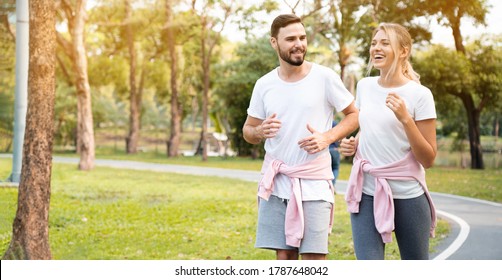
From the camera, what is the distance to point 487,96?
887cm

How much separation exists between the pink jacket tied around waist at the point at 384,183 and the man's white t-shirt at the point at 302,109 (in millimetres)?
156

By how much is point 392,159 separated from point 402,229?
274 mm

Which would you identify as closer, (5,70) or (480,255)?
(480,255)

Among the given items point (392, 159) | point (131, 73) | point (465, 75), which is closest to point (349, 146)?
point (392, 159)

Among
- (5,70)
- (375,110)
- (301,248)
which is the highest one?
(5,70)

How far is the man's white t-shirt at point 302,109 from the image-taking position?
311 cm

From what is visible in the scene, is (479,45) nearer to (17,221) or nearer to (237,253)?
(237,253)

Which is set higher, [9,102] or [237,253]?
[9,102]

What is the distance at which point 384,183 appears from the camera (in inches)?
117

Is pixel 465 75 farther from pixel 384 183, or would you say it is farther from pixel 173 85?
pixel 173 85

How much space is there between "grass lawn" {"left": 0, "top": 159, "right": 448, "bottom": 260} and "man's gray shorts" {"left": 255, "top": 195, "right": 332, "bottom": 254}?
2.58 meters

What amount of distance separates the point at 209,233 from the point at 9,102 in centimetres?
322

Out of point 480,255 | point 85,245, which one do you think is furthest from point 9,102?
point 480,255

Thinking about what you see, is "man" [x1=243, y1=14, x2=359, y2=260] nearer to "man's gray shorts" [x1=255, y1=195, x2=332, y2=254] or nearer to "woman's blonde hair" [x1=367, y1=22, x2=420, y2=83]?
"man's gray shorts" [x1=255, y1=195, x2=332, y2=254]
